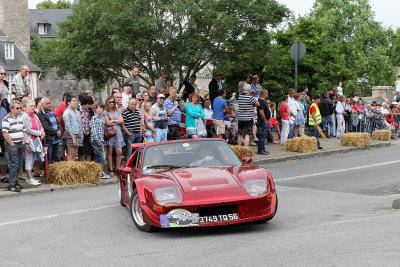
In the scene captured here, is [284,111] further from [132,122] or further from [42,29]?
[42,29]

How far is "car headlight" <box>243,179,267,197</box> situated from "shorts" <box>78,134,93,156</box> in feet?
25.6

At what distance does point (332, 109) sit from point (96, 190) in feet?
47.0

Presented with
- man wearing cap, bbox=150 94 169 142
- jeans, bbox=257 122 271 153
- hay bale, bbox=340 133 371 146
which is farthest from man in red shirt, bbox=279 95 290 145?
man wearing cap, bbox=150 94 169 142

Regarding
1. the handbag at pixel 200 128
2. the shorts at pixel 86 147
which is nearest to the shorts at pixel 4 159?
the shorts at pixel 86 147

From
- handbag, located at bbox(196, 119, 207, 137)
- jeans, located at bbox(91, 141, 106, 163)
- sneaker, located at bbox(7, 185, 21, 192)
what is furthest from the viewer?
handbag, located at bbox(196, 119, 207, 137)

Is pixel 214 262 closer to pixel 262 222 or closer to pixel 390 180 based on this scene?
pixel 262 222

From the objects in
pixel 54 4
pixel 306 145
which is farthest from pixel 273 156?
pixel 54 4

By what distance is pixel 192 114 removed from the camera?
55.1ft

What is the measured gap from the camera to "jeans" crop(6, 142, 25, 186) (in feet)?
41.7

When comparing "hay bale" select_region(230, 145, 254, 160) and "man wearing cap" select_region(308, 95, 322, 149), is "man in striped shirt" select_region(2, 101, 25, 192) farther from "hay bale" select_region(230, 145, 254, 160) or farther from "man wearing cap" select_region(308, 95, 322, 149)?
"man wearing cap" select_region(308, 95, 322, 149)

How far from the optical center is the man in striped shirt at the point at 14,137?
41.7 feet

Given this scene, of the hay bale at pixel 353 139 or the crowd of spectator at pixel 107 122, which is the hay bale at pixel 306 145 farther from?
the hay bale at pixel 353 139

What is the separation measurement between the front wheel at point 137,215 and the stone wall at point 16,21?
80.6 meters

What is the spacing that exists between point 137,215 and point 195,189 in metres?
1.12
